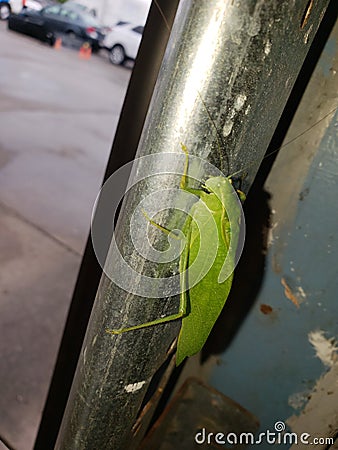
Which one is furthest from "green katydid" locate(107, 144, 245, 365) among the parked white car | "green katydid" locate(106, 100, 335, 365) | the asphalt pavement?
the parked white car

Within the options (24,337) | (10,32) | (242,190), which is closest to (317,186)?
(242,190)

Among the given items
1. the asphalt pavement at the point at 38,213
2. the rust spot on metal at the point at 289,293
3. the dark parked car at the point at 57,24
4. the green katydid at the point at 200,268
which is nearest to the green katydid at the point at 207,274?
the green katydid at the point at 200,268

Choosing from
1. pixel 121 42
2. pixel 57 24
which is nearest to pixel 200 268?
pixel 121 42

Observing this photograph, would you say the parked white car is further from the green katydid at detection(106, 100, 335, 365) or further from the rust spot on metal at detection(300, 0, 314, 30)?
the rust spot on metal at detection(300, 0, 314, 30)

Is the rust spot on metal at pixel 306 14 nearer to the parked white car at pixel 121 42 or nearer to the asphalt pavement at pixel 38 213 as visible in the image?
the asphalt pavement at pixel 38 213

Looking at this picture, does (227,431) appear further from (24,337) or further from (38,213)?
(38,213)

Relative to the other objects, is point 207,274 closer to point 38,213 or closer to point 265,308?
point 265,308
